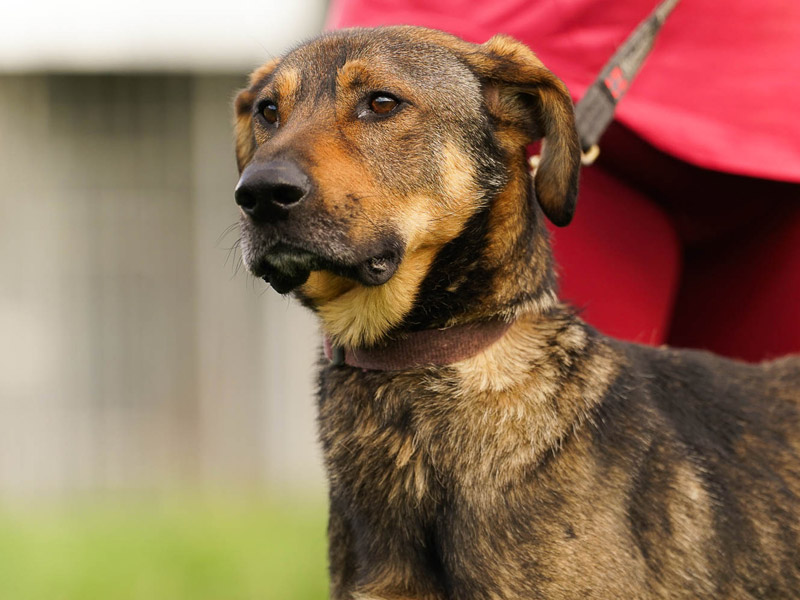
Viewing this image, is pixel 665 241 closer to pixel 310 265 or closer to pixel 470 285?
pixel 470 285

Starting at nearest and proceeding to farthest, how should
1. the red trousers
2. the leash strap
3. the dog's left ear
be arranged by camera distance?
the dog's left ear, the leash strap, the red trousers

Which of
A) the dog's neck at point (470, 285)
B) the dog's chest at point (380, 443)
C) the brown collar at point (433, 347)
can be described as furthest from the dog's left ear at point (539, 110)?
the dog's chest at point (380, 443)

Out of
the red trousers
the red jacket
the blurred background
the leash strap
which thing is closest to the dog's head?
the leash strap

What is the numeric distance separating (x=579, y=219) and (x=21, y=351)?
6586 mm

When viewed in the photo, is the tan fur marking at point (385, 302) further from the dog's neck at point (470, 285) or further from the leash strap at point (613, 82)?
the leash strap at point (613, 82)

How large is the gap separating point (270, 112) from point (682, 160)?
57.0 inches

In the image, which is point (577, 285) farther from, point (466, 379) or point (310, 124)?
point (310, 124)

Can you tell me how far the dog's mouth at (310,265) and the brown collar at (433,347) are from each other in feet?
0.74

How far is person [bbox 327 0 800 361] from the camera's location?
11.7 feet

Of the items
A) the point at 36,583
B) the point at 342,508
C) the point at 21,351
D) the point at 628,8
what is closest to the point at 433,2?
the point at 628,8

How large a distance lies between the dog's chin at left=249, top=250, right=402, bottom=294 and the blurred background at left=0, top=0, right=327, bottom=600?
5.98 m

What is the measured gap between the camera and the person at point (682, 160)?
358 centimetres

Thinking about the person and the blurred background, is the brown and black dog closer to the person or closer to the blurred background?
the person

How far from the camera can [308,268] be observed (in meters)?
2.73
